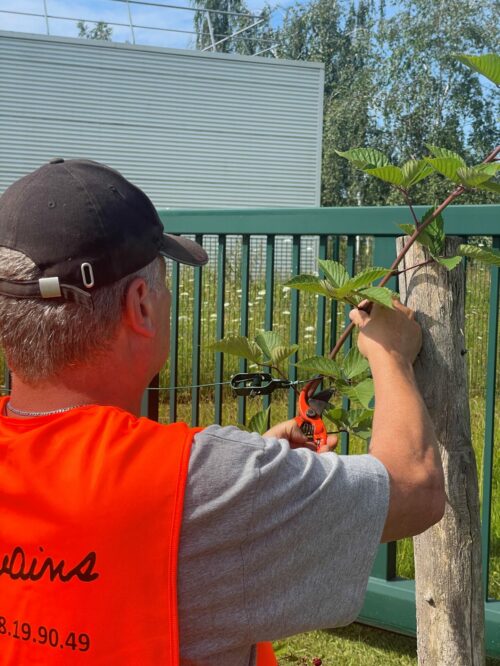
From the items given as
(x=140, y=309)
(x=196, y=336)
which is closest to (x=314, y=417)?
(x=140, y=309)

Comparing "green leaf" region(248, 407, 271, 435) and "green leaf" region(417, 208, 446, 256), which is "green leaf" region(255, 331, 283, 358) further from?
"green leaf" region(417, 208, 446, 256)

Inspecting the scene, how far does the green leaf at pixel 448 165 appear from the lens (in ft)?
6.61

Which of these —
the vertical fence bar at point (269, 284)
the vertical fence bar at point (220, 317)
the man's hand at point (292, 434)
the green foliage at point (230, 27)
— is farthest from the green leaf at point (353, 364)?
the green foliage at point (230, 27)

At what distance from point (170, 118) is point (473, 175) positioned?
25622mm

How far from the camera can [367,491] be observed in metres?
1.41

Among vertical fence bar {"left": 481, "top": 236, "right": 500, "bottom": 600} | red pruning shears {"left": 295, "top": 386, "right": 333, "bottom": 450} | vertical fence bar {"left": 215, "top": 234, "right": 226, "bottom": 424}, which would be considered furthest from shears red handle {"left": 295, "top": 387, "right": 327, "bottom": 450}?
vertical fence bar {"left": 215, "top": 234, "right": 226, "bottom": 424}

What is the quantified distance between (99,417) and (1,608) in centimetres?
Result: 32

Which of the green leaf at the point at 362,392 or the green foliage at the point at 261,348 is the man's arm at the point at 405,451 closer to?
the green leaf at the point at 362,392

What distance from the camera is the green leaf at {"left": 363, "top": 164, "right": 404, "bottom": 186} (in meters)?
2.04

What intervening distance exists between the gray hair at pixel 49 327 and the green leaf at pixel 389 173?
31.1 inches

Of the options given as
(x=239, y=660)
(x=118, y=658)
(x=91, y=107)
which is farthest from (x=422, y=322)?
(x=91, y=107)

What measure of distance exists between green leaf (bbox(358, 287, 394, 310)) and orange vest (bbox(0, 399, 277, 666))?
26.9 inches

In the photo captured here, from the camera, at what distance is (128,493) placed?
130 cm

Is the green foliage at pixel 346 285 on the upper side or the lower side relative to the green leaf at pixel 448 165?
A: lower
